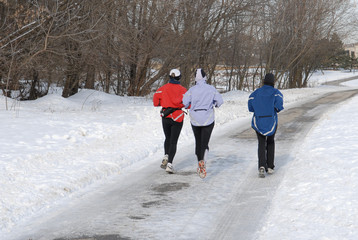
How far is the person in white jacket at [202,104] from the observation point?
7.87m

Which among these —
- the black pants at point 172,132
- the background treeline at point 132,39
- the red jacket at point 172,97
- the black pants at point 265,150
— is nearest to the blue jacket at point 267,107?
the black pants at point 265,150

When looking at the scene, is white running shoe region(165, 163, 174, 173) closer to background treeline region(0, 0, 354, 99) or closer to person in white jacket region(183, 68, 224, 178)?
person in white jacket region(183, 68, 224, 178)

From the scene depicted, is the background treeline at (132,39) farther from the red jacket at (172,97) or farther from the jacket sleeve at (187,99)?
the jacket sleeve at (187,99)

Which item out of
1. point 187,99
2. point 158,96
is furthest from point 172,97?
point 187,99

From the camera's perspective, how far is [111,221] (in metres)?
5.62

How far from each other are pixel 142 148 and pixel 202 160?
10.6 feet

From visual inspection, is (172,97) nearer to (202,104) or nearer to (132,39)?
(202,104)

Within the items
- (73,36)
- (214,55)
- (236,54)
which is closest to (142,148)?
(73,36)

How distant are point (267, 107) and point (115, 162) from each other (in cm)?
325

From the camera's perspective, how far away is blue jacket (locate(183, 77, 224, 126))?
7871mm

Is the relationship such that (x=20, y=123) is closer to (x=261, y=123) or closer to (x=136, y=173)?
(x=136, y=173)

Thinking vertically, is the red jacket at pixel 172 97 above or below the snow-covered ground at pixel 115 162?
above

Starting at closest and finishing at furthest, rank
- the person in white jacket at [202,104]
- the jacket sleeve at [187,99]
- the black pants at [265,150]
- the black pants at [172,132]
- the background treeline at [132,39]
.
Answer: the person in white jacket at [202,104] < the jacket sleeve at [187,99] < the black pants at [265,150] < the black pants at [172,132] < the background treeline at [132,39]

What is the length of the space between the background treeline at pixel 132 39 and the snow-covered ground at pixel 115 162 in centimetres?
206
